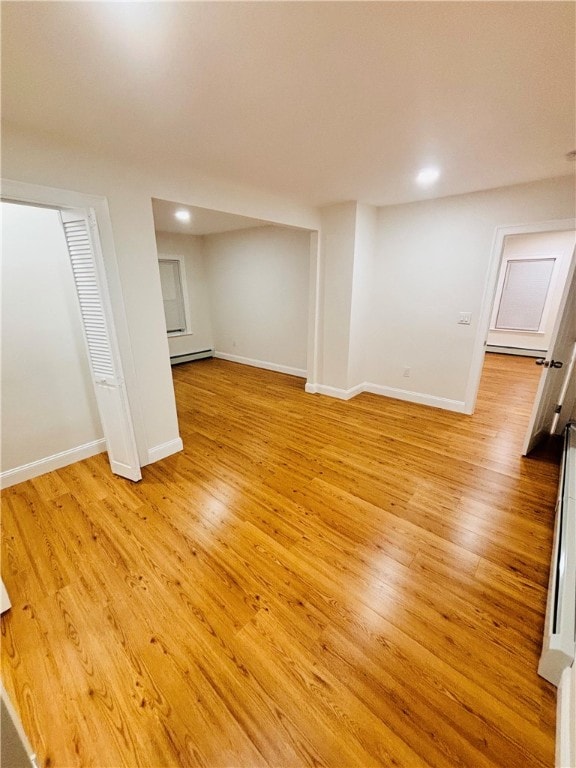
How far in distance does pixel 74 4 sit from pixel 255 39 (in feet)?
1.96

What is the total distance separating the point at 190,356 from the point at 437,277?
466 centimetres

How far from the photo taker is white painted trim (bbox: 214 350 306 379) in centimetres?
532

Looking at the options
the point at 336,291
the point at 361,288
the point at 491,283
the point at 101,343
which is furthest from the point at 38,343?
the point at 491,283

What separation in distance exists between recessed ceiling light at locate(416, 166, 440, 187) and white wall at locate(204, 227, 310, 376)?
81.1 inches

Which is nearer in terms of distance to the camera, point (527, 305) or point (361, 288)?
point (361, 288)

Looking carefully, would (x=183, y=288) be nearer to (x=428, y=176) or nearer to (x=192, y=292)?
(x=192, y=292)

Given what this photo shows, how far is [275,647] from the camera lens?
137 cm

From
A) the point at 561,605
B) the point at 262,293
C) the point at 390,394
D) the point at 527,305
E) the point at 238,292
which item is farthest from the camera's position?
the point at 527,305

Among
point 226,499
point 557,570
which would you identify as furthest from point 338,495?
point 557,570

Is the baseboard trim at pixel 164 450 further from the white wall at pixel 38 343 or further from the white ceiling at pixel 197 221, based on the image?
the white ceiling at pixel 197 221

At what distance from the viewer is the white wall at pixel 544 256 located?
18.9 ft

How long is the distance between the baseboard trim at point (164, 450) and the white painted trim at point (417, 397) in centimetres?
277

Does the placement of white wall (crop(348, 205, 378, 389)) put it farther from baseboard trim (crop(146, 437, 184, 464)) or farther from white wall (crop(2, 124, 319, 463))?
baseboard trim (crop(146, 437, 184, 464))

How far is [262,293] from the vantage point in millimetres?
5430
